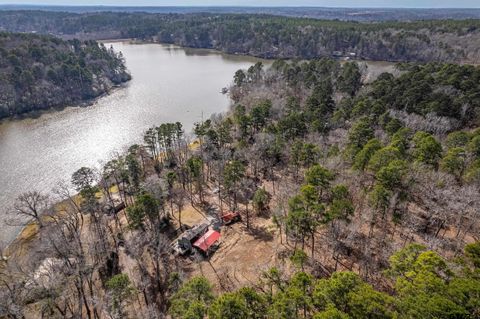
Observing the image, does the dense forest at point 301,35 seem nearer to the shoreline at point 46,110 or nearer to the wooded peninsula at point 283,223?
the wooded peninsula at point 283,223

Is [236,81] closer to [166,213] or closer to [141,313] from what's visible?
[166,213]

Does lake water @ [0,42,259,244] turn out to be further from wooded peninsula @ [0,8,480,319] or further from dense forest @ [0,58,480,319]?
dense forest @ [0,58,480,319]

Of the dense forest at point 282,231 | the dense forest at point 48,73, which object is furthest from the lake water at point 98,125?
the dense forest at point 282,231

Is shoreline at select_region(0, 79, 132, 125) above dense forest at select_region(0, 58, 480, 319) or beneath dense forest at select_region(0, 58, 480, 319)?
beneath

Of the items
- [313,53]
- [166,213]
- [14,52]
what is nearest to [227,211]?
[166,213]

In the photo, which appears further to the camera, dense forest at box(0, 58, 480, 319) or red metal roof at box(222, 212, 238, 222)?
red metal roof at box(222, 212, 238, 222)

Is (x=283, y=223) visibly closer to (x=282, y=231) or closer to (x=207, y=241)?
(x=282, y=231)

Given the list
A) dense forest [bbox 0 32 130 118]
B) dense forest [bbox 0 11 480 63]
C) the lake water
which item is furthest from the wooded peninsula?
dense forest [bbox 0 11 480 63]
